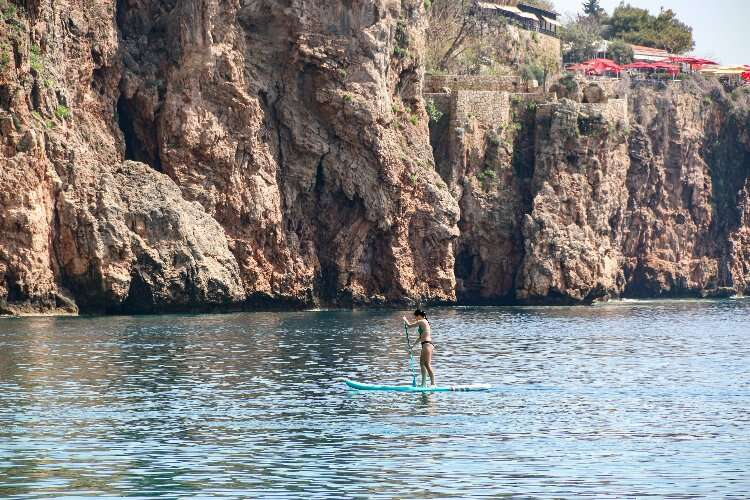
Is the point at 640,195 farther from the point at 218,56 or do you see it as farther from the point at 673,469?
the point at 673,469

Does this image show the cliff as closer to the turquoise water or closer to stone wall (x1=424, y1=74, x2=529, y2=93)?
stone wall (x1=424, y1=74, x2=529, y2=93)

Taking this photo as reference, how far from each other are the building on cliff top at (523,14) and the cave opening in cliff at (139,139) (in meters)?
50.3

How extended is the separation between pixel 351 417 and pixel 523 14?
348 ft

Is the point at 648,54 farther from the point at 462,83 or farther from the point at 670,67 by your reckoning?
the point at 462,83

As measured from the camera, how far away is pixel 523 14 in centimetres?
14388

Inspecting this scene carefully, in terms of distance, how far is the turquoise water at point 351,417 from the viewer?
1265 inches

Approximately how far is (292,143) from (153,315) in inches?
596

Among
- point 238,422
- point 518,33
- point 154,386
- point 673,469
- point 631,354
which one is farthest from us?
point 518,33

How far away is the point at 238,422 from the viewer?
39781 mm

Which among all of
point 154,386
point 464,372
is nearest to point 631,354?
point 464,372

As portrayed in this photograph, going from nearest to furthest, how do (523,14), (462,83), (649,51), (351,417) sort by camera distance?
(351,417) → (462,83) → (523,14) → (649,51)

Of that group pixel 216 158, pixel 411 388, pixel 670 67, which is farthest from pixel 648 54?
pixel 411 388

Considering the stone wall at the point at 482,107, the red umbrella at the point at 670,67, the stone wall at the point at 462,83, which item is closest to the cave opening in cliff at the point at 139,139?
the stone wall at the point at 482,107

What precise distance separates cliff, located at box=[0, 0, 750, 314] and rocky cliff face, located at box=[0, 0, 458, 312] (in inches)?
4.3
